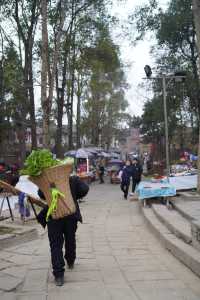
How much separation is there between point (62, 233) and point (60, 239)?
12cm

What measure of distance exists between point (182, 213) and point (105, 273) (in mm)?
5387

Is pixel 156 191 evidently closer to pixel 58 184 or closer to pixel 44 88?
pixel 44 88

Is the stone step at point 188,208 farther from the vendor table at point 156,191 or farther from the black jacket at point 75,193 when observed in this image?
the black jacket at point 75,193

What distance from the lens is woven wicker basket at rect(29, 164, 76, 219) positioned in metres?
6.69

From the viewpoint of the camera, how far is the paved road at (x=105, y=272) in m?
6.02

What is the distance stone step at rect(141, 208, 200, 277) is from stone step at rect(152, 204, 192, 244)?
0.09 meters

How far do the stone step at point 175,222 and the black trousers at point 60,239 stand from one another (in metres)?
2.30

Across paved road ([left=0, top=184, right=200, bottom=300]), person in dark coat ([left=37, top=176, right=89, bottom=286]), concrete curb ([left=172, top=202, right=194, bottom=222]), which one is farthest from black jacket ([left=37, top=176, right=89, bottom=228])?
concrete curb ([left=172, top=202, right=194, bottom=222])

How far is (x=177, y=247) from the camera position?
326 inches

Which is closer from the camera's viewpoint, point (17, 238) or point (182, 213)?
point (17, 238)

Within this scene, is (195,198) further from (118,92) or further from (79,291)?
(118,92)

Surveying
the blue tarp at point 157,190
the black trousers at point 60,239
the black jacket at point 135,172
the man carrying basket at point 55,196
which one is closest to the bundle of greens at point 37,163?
the man carrying basket at point 55,196

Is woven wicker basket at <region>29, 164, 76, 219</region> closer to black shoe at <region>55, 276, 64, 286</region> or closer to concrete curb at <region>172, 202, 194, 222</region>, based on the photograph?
black shoe at <region>55, 276, 64, 286</region>

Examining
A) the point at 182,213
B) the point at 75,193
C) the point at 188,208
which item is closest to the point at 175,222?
the point at 182,213
